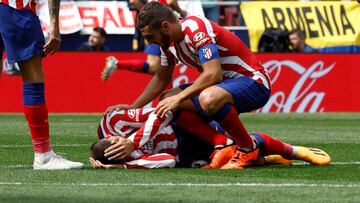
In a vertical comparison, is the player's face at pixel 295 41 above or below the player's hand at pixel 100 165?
below

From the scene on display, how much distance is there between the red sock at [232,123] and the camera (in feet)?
26.5

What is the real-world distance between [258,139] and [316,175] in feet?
2.75

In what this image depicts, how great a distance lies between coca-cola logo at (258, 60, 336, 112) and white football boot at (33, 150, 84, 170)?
10.6 m

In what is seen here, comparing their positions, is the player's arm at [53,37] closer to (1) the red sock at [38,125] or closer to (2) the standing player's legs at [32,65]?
(2) the standing player's legs at [32,65]

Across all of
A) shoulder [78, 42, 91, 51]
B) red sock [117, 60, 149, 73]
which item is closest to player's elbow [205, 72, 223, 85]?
red sock [117, 60, 149, 73]

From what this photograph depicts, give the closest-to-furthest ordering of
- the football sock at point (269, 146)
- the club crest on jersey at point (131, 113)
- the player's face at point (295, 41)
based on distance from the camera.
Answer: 1. the football sock at point (269, 146)
2. the club crest on jersey at point (131, 113)
3. the player's face at point (295, 41)

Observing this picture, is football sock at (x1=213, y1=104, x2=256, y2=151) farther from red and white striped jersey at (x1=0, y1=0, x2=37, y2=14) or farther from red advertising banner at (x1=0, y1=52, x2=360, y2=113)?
red advertising banner at (x1=0, y1=52, x2=360, y2=113)

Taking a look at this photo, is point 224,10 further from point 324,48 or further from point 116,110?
point 116,110

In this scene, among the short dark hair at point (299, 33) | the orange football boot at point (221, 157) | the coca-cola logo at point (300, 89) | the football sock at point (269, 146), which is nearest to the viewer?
the orange football boot at point (221, 157)

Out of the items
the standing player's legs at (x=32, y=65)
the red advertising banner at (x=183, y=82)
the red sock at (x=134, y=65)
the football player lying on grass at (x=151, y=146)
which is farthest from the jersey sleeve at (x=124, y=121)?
the red advertising banner at (x=183, y=82)

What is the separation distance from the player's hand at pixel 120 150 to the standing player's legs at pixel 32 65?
223mm

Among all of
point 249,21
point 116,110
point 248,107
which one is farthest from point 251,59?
point 249,21

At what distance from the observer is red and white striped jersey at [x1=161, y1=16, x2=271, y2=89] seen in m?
8.11

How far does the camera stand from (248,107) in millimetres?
8430
